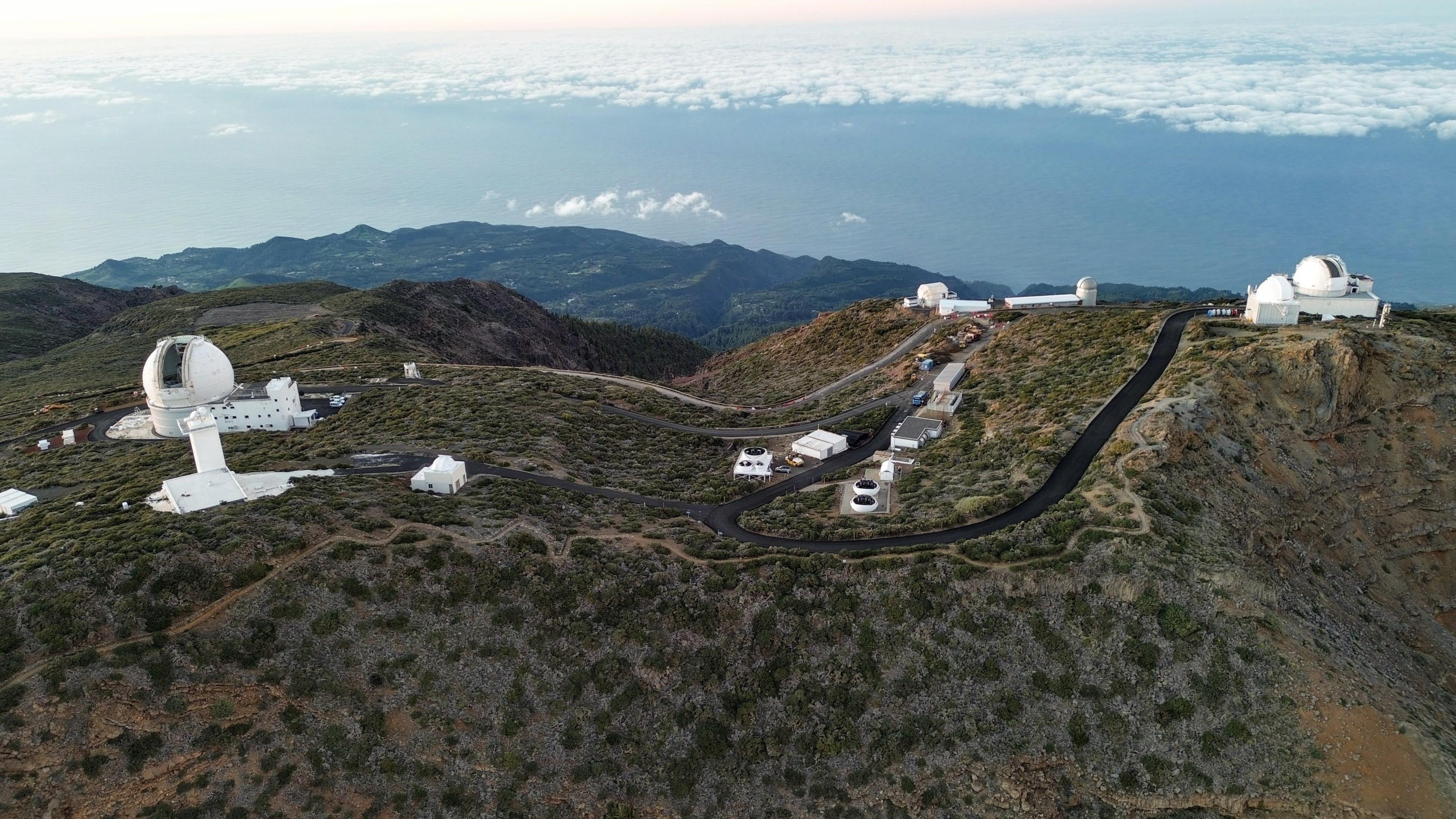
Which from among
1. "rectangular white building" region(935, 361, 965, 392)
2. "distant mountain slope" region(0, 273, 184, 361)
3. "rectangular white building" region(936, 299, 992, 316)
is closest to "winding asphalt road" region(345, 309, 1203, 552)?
"rectangular white building" region(935, 361, 965, 392)

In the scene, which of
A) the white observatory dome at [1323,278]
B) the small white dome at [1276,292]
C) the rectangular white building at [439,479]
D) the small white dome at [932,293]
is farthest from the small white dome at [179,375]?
the white observatory dome at [1323,278]

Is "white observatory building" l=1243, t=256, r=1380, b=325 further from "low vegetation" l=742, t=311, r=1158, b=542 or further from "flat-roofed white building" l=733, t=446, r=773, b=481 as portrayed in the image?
"flat-roofed white building" l=733, t=446, r=773, b=481

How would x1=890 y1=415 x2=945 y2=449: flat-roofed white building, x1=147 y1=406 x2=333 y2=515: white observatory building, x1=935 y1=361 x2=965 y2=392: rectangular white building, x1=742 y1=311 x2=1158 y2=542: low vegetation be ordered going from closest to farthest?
x1=147 y1=406 x2=333 y2=515: white observatory building, x1=742 y1=311 x2=1158 y2=542: low vegetation, x1=890 y1=415 x2=945 y2=449: flat-roofed white building, x1=935 y1=361 x2=965 y2=392: rectangular white building

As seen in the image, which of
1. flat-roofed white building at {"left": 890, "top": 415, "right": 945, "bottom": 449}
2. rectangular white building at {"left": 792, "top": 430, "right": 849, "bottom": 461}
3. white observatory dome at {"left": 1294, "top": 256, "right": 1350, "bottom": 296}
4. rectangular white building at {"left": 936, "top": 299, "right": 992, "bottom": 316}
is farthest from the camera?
rectangular white building at {"left": 936, "top": 299, "right": 992, "bottom": 316}

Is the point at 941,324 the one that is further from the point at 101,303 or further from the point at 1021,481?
the point at 101,303

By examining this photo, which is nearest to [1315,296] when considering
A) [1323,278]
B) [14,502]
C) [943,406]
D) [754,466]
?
[1323,278]
